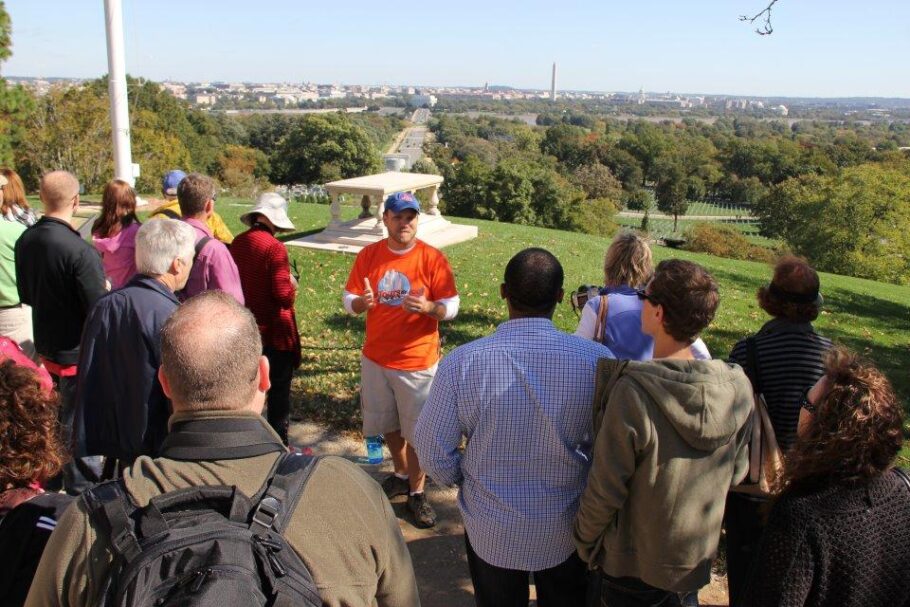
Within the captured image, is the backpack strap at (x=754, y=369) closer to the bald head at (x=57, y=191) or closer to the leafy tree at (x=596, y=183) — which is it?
the bald head at (x=57, y=191)

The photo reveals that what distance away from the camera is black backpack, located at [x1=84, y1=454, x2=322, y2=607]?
4.28ft

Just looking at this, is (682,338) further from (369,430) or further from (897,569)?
(369,430)

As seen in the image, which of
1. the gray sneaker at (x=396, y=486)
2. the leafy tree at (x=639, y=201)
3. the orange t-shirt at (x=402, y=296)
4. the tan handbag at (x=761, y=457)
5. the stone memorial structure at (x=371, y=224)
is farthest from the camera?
the leafy tree at (x=639, y=201)

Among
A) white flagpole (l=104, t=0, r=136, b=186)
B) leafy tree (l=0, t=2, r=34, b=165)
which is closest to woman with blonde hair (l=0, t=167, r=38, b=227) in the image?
white flagpole (l=104, t=0, r=136, b=186)

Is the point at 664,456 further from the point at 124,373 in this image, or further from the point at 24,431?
the point at 124,373

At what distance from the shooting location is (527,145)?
116 metres

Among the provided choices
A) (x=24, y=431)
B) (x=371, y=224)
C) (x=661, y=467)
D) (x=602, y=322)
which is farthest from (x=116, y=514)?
(x=371, y=224)

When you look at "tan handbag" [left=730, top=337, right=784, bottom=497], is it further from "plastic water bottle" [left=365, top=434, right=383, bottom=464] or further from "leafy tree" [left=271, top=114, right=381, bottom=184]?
"leafy tree" [left=271, top=114, right=381, bottom=184]

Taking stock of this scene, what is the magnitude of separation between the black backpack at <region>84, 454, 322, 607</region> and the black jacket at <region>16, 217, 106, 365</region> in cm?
296

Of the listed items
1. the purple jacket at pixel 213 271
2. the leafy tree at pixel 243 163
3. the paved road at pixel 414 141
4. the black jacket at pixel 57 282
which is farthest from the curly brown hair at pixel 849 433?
the paved road at pixel 414 141

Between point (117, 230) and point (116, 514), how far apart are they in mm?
3834

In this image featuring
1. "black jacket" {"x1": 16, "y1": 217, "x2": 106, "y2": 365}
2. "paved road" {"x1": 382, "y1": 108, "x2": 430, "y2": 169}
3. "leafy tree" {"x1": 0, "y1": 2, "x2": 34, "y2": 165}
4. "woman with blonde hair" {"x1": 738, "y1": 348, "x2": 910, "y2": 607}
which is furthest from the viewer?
"paved road" {"x1": 382, "y1": 108, "x2": 430, "y2": 169}

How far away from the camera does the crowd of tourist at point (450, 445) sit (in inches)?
58.4

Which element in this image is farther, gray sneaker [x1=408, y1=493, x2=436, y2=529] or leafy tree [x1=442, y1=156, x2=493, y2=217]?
leafy tree [x1=442, y1=156, x2=493, y2=217]
